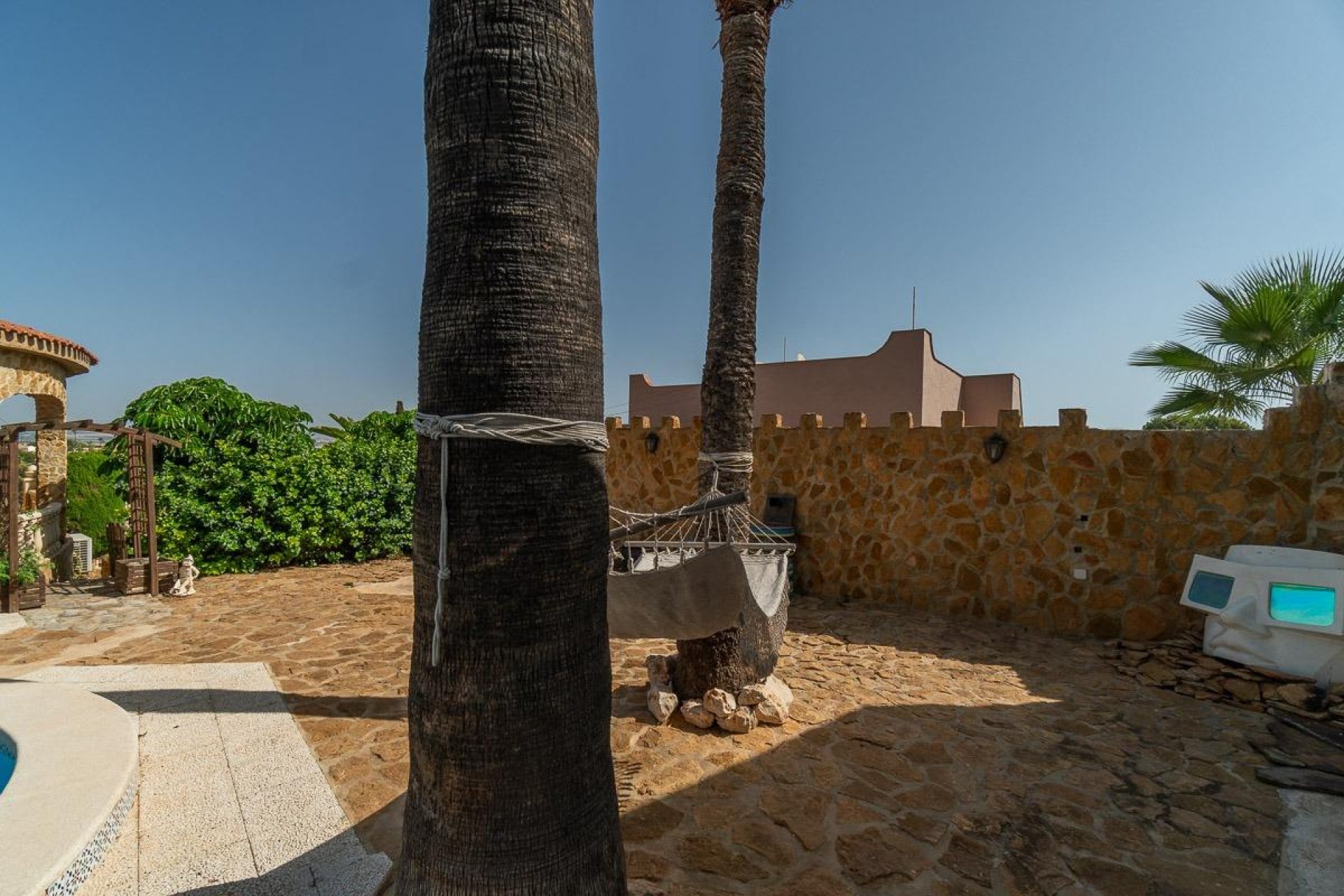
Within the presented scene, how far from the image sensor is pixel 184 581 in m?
6.29

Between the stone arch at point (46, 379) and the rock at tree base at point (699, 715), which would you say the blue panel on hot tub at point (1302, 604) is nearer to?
the rock at tree base at point (699, 715)

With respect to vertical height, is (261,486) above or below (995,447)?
below

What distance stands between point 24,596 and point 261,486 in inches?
88.3

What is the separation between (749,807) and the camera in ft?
8.63

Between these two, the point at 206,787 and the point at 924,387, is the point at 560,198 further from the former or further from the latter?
the point at 924,387

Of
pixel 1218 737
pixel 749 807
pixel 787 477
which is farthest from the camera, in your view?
pixel 787 477

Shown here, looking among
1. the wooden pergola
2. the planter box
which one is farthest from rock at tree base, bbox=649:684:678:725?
the planter box

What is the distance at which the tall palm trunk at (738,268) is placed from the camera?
3.64 m

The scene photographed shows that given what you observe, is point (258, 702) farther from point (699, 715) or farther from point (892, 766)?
point (892, 766)

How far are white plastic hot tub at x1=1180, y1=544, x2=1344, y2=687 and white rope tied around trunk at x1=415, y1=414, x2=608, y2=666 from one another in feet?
16.8

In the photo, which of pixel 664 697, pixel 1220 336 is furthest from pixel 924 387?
pixel 664 697

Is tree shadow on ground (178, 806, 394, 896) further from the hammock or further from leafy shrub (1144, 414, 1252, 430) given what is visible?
leafy shrub (1144, 414, 1252, 430)

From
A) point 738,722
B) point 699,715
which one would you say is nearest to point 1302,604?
point 738,722

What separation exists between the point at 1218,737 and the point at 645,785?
3268mm
